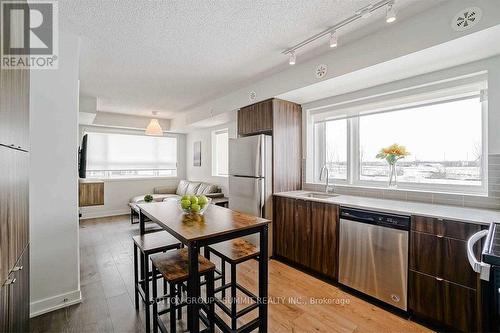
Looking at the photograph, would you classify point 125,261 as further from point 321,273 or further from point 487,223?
point 487,223

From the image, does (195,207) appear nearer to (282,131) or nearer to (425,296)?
(282,131)

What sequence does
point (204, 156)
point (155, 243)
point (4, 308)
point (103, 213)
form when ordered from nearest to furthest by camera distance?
point (4, 308) < point (155, 243) < point (103, 213) < point (204, 156)

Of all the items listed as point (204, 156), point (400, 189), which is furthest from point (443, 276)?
point (204, 156)

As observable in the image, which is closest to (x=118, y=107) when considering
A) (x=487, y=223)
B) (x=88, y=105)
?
(x=88, y=105)

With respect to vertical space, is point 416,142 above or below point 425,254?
above

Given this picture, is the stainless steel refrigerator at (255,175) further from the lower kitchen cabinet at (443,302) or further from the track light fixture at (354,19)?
the lower kitchen cabinet at (443,302)

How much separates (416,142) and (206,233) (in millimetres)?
2588

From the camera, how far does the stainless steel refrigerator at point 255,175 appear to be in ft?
10.3

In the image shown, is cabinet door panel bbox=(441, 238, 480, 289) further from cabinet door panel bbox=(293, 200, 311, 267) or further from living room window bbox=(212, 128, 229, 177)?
living room window bbox=(212, 128, 229, 177)

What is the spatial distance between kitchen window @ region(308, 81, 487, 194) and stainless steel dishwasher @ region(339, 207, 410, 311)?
809 mm

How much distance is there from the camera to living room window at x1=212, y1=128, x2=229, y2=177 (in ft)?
18.3

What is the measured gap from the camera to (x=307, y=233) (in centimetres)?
278

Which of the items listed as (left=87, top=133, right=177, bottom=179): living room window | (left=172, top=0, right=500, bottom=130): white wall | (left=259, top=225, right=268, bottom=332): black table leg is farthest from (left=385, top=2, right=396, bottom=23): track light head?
(left=87, top=133, right=177, bottom=179): living room window

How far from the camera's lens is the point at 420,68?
7.36 feet
